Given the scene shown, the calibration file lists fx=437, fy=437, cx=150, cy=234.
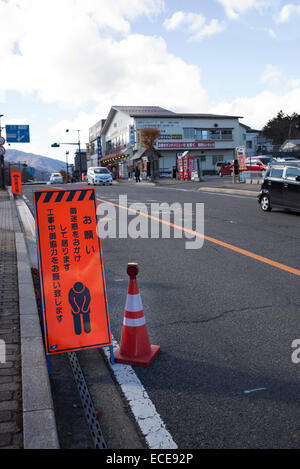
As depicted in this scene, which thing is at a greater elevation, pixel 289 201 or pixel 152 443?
pixel 289 201

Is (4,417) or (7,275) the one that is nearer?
(4,417)

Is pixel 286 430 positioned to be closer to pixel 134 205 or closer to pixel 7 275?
pixel 7 275

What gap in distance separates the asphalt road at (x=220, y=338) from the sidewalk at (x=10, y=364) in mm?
975

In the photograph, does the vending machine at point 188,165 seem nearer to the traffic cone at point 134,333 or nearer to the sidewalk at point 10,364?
the sidewalk at point 10,364

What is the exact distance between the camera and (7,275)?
6.34 metres

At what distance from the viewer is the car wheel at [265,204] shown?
14.0 m

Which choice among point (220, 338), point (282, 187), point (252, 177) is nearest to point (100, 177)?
point (252, 177)

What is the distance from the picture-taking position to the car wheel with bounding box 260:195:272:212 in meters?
14.0

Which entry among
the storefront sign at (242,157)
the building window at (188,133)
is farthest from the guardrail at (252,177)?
the building window at (188,133)

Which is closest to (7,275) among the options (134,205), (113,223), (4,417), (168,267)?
(168,267)

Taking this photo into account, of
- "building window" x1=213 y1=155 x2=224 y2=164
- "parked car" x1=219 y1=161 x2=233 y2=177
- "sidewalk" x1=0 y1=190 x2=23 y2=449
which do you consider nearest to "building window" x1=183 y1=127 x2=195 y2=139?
"building window" x1=213 y1=155 x2=224 y2=164

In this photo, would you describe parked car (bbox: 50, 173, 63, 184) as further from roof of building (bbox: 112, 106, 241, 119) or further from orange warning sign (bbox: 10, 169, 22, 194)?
orange warning sign (bbox: 10, 169, 22, 194)

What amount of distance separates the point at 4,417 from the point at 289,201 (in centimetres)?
1158
